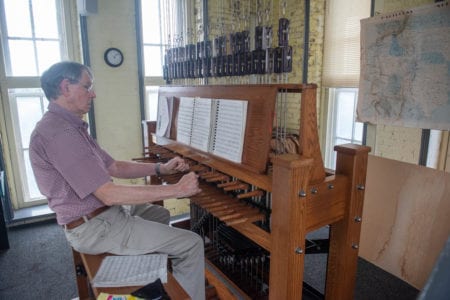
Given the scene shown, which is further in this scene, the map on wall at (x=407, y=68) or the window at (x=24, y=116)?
the window at (x=24, y=116)

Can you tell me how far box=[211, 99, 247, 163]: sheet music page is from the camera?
4.69 ft

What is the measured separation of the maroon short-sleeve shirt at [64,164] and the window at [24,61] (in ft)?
7.63

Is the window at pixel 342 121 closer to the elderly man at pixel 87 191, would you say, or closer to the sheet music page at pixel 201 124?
the sheet music page at pixel 201 124

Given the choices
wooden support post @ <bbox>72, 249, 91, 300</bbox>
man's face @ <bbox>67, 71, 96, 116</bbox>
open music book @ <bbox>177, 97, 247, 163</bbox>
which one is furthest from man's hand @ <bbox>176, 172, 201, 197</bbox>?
wooden support post @ <bbox>72, 249, 91, 300</bbox>

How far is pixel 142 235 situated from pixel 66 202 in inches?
15.0

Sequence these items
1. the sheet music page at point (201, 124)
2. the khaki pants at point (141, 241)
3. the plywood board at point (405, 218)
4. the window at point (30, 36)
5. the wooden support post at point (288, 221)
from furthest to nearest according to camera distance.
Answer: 1. the window at point (30, 36)
2. the plywood board at point (405, 218)
3. the sheet music page at point (201, 124)
4. the khaki pants at point (141, 241)
5. the wooden support post at point (288, 221)

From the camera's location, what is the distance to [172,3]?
3105mm

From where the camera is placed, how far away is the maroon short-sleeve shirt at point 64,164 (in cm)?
135

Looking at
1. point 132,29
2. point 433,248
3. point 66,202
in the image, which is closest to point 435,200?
point 433,248

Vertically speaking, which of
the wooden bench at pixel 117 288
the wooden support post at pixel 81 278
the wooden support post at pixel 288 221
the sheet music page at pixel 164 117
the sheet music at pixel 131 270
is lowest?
the wooden support post at pixel 81 278

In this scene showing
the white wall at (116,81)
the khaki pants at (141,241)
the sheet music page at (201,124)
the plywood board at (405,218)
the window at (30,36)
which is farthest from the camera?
the white wall at (116,81)

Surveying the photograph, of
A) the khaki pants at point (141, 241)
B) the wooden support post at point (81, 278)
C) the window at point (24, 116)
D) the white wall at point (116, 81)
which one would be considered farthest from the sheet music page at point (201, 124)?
the window at point (24, 116)

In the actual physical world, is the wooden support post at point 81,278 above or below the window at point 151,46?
below

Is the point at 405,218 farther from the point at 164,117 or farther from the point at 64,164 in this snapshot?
the point at 64,164
